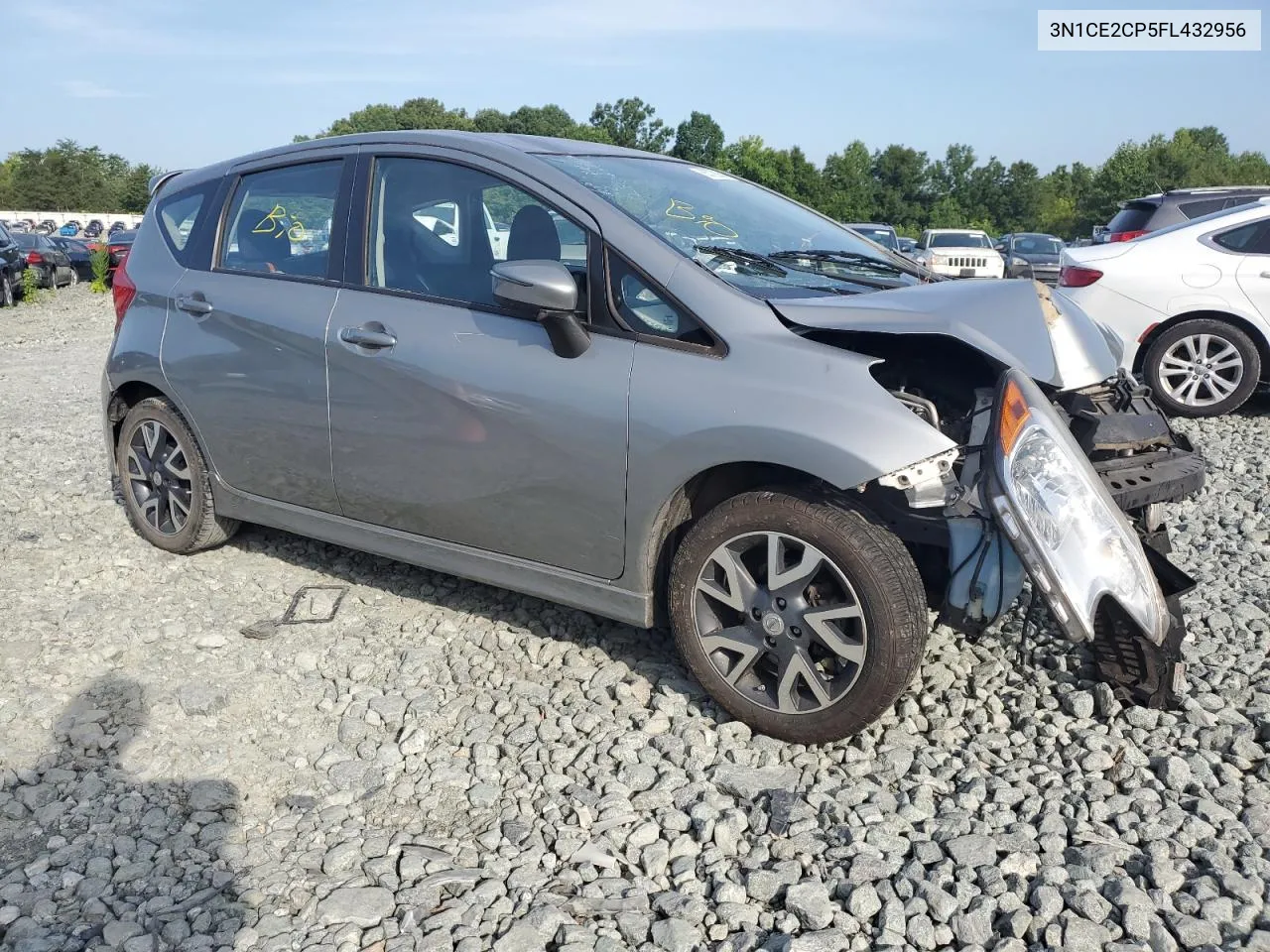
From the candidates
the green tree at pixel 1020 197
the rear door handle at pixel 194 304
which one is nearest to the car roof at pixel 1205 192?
the rear door handle at pixel 194 304

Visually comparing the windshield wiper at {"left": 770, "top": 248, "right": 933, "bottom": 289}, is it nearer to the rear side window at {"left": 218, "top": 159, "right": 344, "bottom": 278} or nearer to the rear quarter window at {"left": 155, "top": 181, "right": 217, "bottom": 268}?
the rear side window at {"left": 218, "top": 159, "right": 344, "bottom": 278}

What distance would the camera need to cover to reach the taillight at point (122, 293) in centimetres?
508

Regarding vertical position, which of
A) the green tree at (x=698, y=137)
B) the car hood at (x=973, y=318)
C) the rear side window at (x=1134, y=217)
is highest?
the green tree at (x=698, y=137)

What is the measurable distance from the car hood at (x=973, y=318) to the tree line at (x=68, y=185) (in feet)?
285

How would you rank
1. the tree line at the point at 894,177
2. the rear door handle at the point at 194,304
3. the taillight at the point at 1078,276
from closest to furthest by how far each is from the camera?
the rear door handle at the point at 194,304 → the taillight at the point at 1078,276 → the tree line at the point at 894,177

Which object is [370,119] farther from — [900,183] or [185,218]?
[185,218]

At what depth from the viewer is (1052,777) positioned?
319 cm

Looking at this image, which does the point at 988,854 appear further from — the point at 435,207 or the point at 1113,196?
the point at 1113,196

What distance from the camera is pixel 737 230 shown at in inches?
158

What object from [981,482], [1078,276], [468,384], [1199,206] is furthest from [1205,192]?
[468,384]

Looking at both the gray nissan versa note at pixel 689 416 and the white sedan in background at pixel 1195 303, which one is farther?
the white sedan in background at pixel 1195 303

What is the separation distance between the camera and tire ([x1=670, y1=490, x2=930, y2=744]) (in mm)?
3188

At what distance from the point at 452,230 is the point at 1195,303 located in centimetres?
613

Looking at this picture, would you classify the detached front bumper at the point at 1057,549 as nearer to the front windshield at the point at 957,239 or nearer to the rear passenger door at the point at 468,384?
the rear passenger door at the point at 468,384
